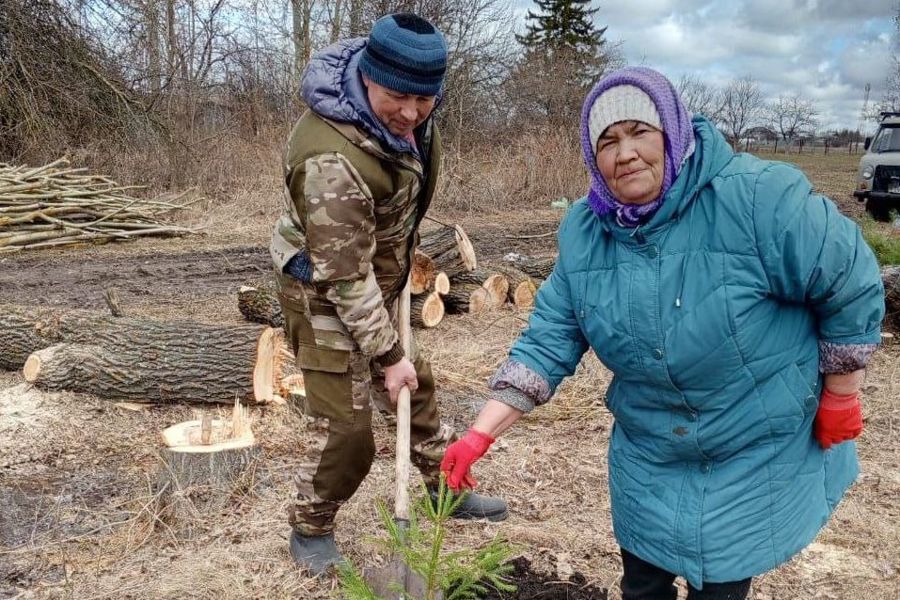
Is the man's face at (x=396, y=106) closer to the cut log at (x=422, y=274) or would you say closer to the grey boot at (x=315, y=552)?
the grey boot at (x=315, y=552)

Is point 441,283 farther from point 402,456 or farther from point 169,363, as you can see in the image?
point 402,456

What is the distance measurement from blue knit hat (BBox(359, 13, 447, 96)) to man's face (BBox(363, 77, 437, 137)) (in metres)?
0.03

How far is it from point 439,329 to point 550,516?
128 inches

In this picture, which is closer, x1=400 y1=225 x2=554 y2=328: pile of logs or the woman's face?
the woman's face

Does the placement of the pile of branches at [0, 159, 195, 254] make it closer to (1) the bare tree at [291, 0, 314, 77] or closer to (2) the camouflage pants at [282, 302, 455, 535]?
(1) the bare tree at [291, 0, 314, 77]

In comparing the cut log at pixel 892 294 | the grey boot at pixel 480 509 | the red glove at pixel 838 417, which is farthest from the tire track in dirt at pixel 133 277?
the red glove at pixel 838 417

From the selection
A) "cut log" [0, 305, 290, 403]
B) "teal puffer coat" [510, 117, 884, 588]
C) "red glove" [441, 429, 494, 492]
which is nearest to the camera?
"teal puffer coat" [510, 117, 884, 588]

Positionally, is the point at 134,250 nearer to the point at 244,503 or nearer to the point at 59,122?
the point at 59,122

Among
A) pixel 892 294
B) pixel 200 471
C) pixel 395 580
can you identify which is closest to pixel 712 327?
pixel 395 580

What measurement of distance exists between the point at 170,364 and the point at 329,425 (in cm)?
226

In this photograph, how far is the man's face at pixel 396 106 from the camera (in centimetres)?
247

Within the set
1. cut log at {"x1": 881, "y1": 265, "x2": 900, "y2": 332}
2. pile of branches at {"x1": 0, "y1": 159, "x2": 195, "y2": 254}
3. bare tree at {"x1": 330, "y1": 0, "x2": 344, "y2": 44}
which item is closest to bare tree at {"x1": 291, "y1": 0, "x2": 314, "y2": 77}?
bare tree at {"x1": 330, "y1": 0, "x2": 344, "y2": 44}

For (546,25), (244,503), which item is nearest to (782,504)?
(244,503)

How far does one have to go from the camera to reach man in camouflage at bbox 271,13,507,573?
243 cm
